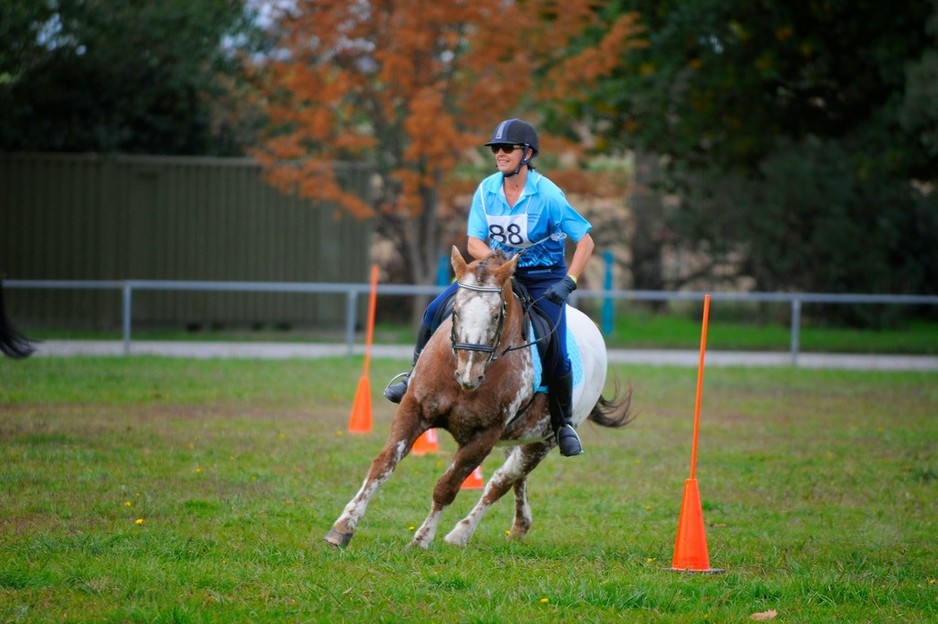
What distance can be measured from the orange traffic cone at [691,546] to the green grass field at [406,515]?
0.17m

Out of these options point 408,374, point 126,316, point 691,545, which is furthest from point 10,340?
point 691,545

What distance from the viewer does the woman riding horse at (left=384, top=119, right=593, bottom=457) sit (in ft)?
26.1

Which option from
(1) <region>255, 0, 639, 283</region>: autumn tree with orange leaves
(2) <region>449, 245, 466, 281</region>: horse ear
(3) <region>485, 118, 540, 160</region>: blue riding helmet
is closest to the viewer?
(2) <region>449, 245, 466, 281</region>: horse ear

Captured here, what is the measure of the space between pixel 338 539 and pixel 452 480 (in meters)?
0.80

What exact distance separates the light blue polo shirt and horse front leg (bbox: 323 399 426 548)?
52.3 inches

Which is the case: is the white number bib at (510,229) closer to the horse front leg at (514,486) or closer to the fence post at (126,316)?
the horse front leg at (514,486)

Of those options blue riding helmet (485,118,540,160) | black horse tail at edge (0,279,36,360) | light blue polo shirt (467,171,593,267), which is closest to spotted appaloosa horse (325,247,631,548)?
light blue polo shirt (467,171,593,267)

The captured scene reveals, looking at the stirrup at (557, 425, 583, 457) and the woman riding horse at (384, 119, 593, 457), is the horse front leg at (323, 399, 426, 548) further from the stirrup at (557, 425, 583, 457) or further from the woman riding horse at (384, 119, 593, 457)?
the stirrup at (557, 425, 583, 457)

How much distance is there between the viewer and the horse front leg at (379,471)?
289 inches

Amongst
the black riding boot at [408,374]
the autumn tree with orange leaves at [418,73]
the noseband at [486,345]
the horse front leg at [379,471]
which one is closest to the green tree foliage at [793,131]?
the autumn tree with orange leaves at [418,73]

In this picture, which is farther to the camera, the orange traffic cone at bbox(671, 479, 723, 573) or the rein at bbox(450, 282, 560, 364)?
the orange traffic cone at bbox(671, 479, 723, 573)

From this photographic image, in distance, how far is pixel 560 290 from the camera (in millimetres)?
7945

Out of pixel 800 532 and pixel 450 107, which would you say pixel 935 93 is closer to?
pixel 450 107

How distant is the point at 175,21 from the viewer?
26078 millimetres
